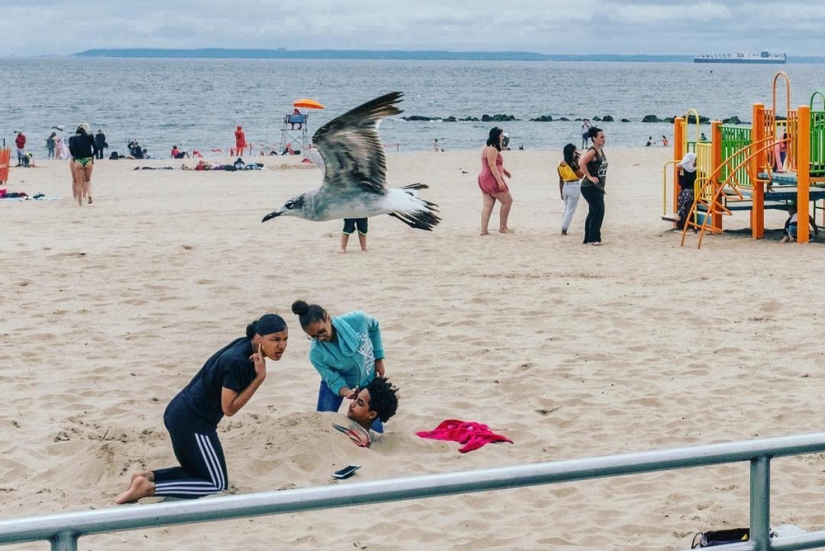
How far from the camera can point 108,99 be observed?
313 ft

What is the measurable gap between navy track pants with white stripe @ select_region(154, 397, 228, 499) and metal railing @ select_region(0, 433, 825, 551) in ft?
11.3

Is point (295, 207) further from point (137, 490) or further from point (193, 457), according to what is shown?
point (137, 490)

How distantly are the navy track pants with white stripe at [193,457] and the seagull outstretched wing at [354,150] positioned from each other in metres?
2.03

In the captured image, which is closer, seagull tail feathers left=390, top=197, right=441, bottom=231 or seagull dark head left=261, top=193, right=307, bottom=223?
seagull tail feathers left=390, top=197, right=441, bottom=231

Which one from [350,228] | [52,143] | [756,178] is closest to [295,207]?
[350,228]

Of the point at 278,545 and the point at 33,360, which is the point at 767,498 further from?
the point at 33,360

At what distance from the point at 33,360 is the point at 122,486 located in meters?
3.25

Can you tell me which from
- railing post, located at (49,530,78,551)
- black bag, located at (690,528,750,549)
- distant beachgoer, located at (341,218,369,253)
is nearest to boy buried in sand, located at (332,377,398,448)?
black bag, located at (690,528,750,549)

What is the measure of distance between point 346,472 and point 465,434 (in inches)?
37.8

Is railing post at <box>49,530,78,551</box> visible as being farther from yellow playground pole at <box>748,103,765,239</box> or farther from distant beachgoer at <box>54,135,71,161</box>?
distant beachgoer at <box>54,135,71,161</box>

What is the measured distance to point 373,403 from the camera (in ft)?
21.9

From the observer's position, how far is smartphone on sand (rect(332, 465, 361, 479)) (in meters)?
6.17

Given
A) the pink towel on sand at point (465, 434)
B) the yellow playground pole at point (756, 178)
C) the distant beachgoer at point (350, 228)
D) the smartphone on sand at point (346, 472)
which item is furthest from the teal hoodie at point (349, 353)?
the yellow playground pole at point (756, 178)

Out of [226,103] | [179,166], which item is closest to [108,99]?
[226,103]
